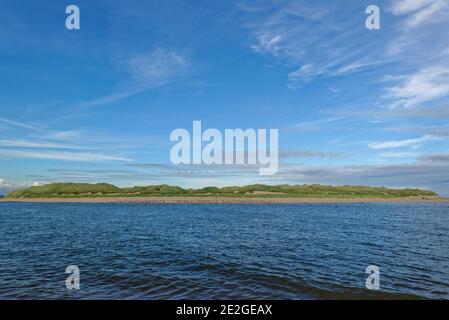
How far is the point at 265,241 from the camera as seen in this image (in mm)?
39469

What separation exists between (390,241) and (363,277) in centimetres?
2117

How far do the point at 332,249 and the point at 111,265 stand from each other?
2301 cm

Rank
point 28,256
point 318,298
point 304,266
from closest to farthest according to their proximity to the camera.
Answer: point 318,298, point 304,266, point 28,256

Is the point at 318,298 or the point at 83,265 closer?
the point at 318,298
